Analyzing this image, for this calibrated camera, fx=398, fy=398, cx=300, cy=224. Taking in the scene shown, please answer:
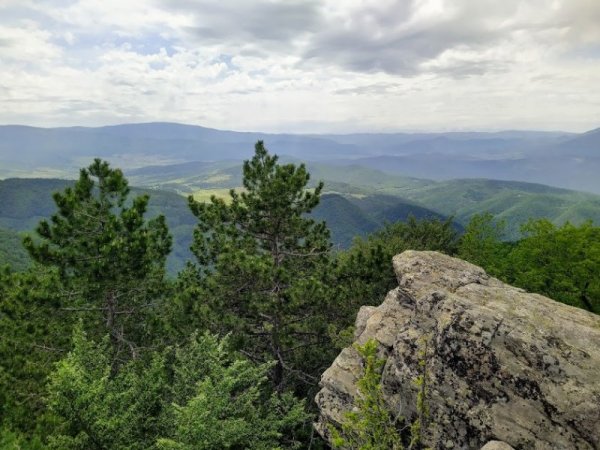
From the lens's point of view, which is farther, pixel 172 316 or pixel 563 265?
pixel 563 265

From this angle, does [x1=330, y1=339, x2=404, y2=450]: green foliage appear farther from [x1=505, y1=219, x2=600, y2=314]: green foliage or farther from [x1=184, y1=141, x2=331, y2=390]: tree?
[x1=505, y1=219, x2=600, y2=314]: green foliage

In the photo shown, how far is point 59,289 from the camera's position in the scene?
16.6 meters

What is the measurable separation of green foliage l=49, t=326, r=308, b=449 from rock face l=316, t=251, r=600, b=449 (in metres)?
3.26

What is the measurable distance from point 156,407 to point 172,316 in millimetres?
5967

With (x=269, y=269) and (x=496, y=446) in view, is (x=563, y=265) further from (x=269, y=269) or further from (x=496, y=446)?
(x=496, y=446)

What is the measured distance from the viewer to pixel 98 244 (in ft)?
52.5

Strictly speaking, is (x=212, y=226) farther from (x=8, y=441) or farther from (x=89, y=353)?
(x=8, y=441)

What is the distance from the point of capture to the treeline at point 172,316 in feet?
40.2

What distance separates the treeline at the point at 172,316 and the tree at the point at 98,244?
0.06m

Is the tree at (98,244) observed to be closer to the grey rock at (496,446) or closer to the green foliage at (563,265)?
the grey rock at (496,446)

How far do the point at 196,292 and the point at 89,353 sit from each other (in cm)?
526

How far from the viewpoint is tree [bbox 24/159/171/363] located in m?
15.6

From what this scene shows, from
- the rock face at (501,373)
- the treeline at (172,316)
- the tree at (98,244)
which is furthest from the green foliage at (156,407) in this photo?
the rock face at (501,373)

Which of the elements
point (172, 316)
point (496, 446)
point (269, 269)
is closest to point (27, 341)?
point (172, 316)
